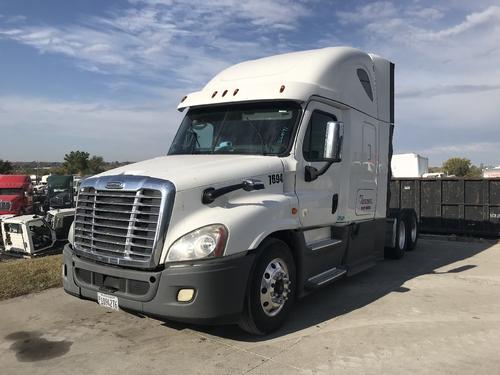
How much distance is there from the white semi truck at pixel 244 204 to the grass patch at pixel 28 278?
221 cm

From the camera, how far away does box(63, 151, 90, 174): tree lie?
7726cm

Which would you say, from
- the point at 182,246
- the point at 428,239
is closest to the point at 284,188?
the point at 182,246

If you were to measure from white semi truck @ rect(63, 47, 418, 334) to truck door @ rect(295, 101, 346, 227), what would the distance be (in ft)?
0.07

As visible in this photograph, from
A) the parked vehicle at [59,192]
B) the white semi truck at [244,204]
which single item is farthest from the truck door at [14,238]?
the parked vehicle at [59,192]

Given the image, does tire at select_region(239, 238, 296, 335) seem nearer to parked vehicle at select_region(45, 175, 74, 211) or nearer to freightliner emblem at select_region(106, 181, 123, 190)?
freightliner emblem at select_region(106, 181, 123, 190)

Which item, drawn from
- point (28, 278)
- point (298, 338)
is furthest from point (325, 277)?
point (28, 278)

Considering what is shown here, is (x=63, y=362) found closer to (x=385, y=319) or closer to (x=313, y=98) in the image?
(x=385, y=319)

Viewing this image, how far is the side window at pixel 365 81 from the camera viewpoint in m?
7.48

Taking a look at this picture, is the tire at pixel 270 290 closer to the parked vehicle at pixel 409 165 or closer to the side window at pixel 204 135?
the side window at pixel 204 135

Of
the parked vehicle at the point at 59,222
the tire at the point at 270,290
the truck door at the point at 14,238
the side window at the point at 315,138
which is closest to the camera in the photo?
the tire at the point at 270,290

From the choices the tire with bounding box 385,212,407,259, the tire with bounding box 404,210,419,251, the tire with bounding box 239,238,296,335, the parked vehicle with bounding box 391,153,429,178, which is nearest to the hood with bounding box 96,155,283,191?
the tire with bounding box 239,238,296,335

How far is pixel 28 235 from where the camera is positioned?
13109mm

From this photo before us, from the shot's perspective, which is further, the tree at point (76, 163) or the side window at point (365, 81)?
the tree at point (76, 163)

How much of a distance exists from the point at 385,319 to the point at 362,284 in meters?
1.84
